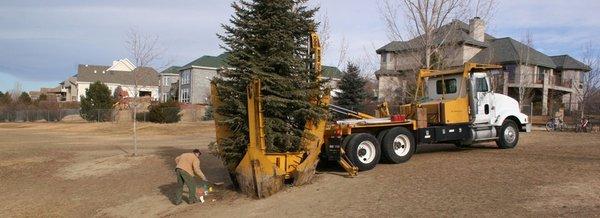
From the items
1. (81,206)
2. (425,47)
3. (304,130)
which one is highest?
(425,47)

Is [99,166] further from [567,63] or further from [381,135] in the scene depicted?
[567,63]

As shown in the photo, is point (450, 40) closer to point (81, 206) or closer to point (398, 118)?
point (398, 118)

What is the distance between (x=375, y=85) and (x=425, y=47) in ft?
130

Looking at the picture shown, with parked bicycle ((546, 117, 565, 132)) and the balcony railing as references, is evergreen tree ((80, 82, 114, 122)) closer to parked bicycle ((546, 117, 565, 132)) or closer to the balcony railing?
parked bicycle ((546, 117, 565, 132))

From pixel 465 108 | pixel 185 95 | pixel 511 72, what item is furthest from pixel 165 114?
pixel 465 108

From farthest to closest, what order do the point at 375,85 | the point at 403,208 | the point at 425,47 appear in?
the point at 375,85 → the point at 425,47 → the point at 403,208

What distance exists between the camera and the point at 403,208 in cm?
998

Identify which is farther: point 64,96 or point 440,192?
point 64,96

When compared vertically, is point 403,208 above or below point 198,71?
below

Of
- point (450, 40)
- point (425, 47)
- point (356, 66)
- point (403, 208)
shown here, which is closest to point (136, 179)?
point (403, 208)

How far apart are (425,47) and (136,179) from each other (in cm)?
1236

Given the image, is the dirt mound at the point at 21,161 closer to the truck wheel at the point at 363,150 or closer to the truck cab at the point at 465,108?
→ the truck wheel at the point at 363,150

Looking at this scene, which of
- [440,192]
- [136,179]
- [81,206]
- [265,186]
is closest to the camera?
[440,192]

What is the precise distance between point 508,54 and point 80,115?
1689 inches
